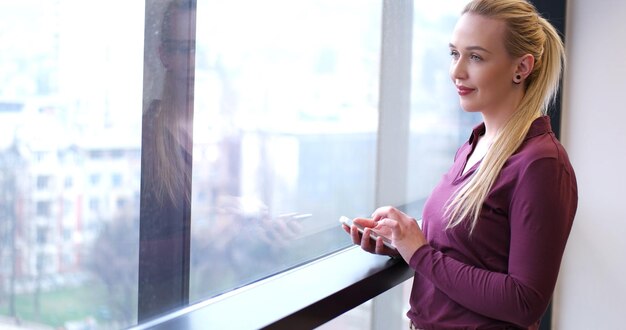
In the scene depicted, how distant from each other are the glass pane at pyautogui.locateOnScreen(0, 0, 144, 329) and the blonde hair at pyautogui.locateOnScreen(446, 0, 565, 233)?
62cm

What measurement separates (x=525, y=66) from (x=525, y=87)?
0.06 meters

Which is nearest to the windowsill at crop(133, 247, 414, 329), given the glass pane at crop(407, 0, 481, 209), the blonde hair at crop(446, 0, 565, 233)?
the blonde hair at crop(446, 0, 565, 233)

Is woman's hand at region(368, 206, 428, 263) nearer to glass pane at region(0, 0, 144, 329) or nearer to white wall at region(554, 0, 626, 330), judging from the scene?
glass pane at region(0, 0, 144, 329)

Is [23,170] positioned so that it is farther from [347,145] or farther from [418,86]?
[418,86]

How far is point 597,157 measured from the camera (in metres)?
2.89

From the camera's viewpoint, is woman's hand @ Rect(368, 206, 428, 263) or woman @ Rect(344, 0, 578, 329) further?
woman's hand @ Rect(368, 206, 428, 263)

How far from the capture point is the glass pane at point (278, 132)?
137 centimetres

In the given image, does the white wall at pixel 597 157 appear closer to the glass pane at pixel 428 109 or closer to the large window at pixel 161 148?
the glass pane at pixel 428 109

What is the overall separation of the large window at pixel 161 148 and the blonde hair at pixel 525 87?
1.56 feet

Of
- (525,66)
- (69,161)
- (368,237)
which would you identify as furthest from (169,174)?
(525,66)

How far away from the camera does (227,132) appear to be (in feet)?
4.71

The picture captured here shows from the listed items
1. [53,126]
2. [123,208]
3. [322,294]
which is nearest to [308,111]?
[322,294]

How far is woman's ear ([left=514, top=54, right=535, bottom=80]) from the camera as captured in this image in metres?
1.37

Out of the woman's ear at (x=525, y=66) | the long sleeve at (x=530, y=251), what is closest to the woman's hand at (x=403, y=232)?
the long sleeve at (x=530, y=251)
